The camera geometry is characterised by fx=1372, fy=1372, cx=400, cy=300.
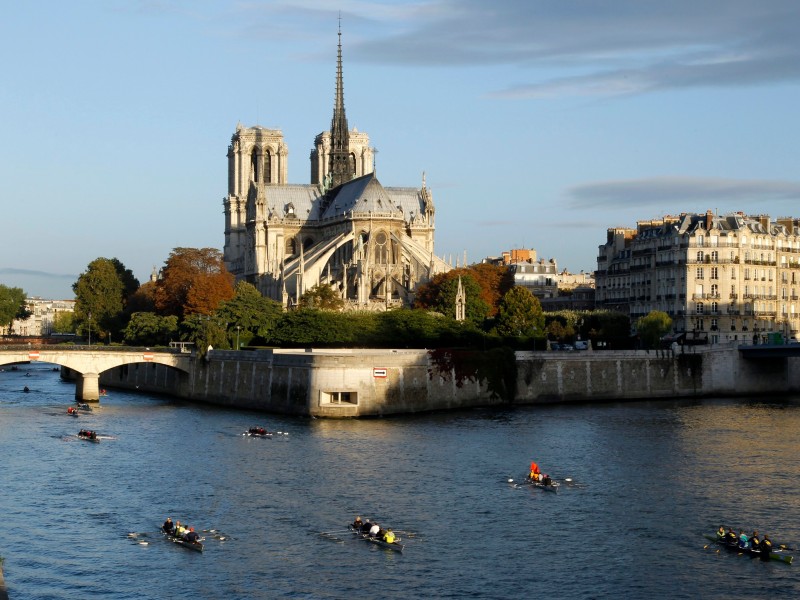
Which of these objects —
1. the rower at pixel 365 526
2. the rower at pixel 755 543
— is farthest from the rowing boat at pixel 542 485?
the rower at pixel 755 543

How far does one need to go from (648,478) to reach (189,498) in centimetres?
2126

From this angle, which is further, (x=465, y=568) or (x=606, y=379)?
(x=606, y=379)

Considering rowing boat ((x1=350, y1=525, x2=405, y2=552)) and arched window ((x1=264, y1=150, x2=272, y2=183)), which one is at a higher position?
arched window ((x1=264, y1=150, x2=272, y2=183))

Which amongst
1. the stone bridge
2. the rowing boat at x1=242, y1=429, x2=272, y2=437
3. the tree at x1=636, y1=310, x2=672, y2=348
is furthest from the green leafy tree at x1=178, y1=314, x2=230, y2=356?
the tree at x1=636, y1=310, x2=672, y2=348

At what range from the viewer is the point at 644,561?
1874 inches

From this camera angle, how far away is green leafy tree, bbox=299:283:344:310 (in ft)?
434

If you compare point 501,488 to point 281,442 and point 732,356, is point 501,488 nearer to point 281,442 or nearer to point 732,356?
point 281,442

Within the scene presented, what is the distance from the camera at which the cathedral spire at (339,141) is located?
17388 cm

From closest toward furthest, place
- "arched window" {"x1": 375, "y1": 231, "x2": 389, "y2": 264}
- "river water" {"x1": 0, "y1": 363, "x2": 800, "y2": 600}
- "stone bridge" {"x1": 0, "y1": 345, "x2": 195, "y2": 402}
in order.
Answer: "river water" {"x1": 0, "y1": 363, "x2": 800, "y2": 600}, "stone bridge" {"x1": 0, "y1": 345, "x2": 195, "y2": 402}, "arched window" {"x1": 375, "y1": 231, "x2": 389, "y2": 264}

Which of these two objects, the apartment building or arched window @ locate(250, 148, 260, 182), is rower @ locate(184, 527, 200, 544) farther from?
arched window @ locate(250, 148, 260, 182)

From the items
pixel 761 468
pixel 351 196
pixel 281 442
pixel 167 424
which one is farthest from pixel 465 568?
pixel 351 196

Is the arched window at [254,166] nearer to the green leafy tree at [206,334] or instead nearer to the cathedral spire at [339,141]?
the cathedral spire at [339,141]

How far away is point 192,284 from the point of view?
441ft

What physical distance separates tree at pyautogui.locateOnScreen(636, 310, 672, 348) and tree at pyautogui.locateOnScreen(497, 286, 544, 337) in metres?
8.81
